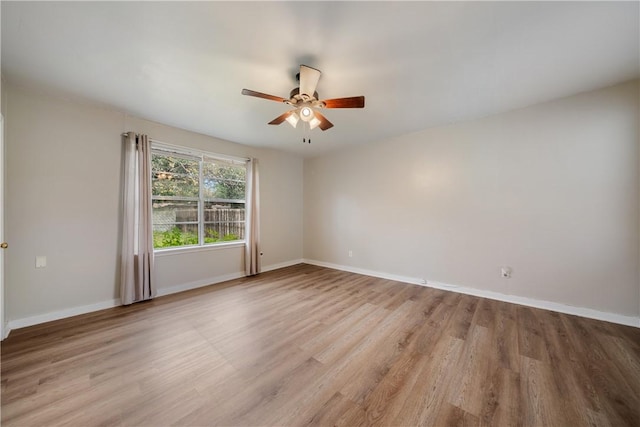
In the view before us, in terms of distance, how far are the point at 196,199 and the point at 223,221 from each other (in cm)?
64

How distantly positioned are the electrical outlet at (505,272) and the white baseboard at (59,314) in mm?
5221

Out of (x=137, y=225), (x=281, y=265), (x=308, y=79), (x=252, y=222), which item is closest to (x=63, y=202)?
(x=137, y=225)

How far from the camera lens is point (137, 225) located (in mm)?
3049

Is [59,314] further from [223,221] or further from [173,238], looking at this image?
[223,221]

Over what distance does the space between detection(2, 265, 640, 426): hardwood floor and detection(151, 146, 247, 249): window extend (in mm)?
1229

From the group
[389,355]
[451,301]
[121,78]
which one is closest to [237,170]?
[121,78]

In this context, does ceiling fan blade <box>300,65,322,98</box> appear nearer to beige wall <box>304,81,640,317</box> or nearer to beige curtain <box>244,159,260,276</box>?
beige wall <box>304,81,640,317</box>

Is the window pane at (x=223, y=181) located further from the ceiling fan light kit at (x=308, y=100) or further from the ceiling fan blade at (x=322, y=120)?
the ceiling fan blade at (x=322, y=120)

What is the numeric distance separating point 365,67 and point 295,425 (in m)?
2.77

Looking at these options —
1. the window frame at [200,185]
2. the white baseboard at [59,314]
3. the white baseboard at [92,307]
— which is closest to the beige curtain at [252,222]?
the window frame at [200,185]

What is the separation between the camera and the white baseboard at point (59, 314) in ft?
7.73

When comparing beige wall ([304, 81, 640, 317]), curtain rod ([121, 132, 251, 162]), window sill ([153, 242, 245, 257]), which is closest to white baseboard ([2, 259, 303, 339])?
window sill ([153, 242, 245, 257])

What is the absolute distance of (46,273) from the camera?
2.53m

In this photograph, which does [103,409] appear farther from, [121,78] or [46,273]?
[121,78]
